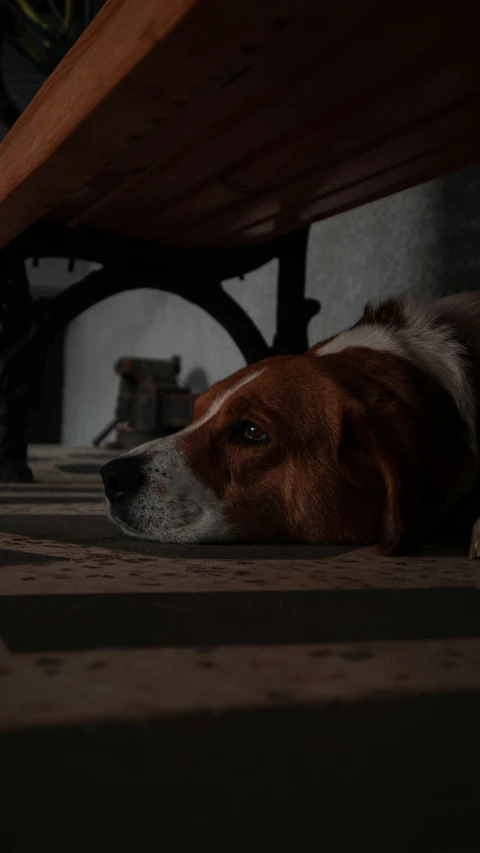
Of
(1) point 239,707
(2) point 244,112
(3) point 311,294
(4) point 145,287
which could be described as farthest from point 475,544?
(3) point 311,294

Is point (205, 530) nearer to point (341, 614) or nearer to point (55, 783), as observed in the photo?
point (341, 614)

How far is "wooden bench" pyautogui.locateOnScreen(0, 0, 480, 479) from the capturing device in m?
0.96

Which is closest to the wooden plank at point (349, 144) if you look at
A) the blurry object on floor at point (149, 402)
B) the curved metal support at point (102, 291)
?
the curved metal support at point (102, 291)

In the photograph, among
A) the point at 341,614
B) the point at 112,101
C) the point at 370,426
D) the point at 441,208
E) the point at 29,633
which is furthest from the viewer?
the point at 441,208

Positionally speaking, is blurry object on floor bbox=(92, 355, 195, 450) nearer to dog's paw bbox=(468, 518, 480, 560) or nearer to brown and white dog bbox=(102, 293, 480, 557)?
brown and white dog bbox=(102, 293, 480, 557)

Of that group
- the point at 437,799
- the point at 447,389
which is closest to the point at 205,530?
the point at 447,389

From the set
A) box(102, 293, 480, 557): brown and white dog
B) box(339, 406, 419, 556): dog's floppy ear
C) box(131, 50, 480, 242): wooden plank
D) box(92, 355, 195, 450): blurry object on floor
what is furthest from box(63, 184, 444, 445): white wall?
box(339, 406, 419, 556): dog's floppy ear

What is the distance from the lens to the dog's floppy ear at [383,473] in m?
1.13

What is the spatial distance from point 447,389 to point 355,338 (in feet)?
0.75

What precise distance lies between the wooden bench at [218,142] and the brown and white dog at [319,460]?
1.40 feet

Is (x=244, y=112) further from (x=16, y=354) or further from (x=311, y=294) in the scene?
(x=311, y=294)

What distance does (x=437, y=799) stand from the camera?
0.42 metres

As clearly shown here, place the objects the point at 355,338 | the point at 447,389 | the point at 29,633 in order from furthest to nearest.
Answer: the point at 355,338 → the point at 447,389 → the point at 29,633

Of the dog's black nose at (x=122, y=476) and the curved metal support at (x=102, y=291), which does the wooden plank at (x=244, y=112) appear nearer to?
the curved metal support at (x=102, y=291)
